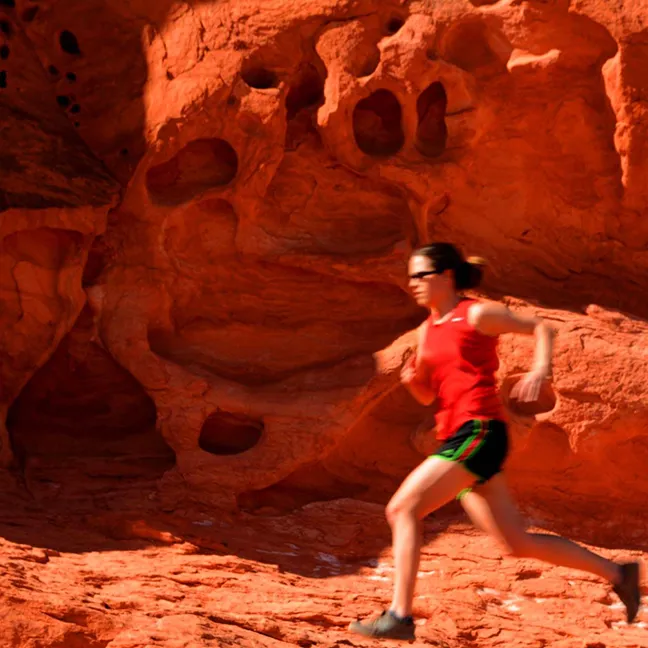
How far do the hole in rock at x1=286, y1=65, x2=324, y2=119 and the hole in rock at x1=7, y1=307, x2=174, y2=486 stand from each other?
5.70 ft

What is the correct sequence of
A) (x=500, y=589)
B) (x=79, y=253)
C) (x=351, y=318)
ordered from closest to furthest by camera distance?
(x=500, y=589) → (x=79, y=253) → (x=351, y=318)

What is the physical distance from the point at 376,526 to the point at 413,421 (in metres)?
0.75

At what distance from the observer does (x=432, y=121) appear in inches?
320

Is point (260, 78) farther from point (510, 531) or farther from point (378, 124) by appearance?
point (510, 531)

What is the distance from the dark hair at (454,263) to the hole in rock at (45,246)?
131 inches

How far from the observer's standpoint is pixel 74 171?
7734 millimetres

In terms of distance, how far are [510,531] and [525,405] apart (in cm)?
327

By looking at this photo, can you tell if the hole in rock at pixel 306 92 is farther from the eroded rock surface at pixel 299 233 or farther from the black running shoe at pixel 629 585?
the black running shoe at pixel 629 585

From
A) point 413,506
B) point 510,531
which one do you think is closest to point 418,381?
point 413,506

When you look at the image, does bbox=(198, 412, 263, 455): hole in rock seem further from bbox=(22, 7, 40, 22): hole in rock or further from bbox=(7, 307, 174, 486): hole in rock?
bbox=(22, 7, 40, 22): hole in rock

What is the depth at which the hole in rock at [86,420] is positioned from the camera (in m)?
7.83

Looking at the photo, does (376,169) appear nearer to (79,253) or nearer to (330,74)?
(330,74)

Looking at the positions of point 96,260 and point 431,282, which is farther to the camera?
point 96,260

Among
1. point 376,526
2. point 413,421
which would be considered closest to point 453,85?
point 413,421
